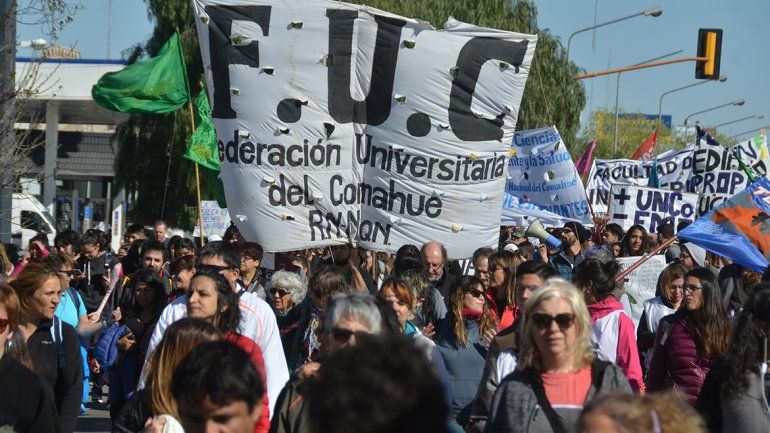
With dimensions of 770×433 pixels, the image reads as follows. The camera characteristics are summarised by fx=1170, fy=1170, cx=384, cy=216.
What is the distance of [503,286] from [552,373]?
3506mm

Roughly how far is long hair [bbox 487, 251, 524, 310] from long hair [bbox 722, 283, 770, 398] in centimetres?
266

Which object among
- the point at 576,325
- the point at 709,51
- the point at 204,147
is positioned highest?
the point at 709,51

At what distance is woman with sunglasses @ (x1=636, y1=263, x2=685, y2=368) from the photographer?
8.29 meters

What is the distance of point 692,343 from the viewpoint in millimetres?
6547

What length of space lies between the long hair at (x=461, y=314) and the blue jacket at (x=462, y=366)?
32 mm

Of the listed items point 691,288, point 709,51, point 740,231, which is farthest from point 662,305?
point 709,51

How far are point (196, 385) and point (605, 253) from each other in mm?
7090

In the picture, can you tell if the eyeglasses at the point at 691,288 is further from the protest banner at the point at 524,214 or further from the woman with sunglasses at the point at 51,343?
the protest banner at the point at 524,214

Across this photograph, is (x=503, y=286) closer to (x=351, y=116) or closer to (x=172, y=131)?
(x=351, y=116)

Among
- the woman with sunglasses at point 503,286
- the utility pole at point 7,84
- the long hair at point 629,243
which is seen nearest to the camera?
the woman with sunglasses at point 503,286

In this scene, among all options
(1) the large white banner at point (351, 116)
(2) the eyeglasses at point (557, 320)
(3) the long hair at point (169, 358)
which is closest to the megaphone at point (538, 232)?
(1) the large white banner at point (351, 116)

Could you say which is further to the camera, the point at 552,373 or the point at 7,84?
the point at 7,84

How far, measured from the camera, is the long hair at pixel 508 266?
24.8ft

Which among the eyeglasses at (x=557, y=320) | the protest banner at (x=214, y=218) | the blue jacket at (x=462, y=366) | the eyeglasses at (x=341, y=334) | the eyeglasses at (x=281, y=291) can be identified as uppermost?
the eyeglasses at (x=557, y=320)
